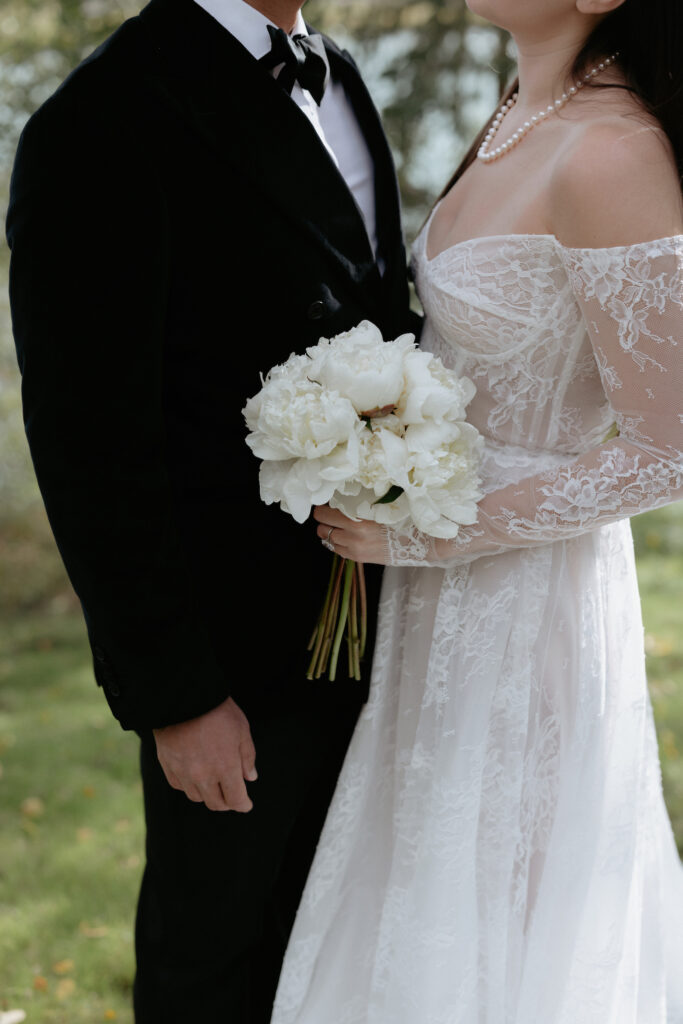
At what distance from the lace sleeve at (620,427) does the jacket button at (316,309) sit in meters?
0.48

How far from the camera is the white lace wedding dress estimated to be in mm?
1881

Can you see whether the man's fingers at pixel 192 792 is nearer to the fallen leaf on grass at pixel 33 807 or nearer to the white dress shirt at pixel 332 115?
the white dress shirt at pixel 332 115

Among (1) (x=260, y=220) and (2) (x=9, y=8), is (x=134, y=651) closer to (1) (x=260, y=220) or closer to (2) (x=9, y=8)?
(1) (x=260, y=220)

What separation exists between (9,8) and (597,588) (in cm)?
452

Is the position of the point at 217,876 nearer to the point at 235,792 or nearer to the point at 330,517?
the point at 235,792

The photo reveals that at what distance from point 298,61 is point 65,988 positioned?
2619mm

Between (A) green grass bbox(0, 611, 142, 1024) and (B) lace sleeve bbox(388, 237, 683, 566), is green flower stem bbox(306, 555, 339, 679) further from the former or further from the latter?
(A) green grass bbox(0, 611, 142, 1024)

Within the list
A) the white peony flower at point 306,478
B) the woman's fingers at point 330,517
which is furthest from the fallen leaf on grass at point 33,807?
the white peony flower at point 306,478

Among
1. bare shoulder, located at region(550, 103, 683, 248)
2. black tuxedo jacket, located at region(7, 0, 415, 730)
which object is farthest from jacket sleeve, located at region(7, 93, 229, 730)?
bare shoulder, located at region(550, 103, 683, 248)

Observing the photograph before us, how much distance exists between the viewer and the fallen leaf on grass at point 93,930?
3.02 meters

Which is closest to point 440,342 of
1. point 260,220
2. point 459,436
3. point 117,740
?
point 459,436

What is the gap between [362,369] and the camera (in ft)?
5.52

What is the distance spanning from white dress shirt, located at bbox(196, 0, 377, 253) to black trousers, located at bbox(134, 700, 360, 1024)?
3.78 feet

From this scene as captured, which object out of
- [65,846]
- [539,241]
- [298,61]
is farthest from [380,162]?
[65,846]
